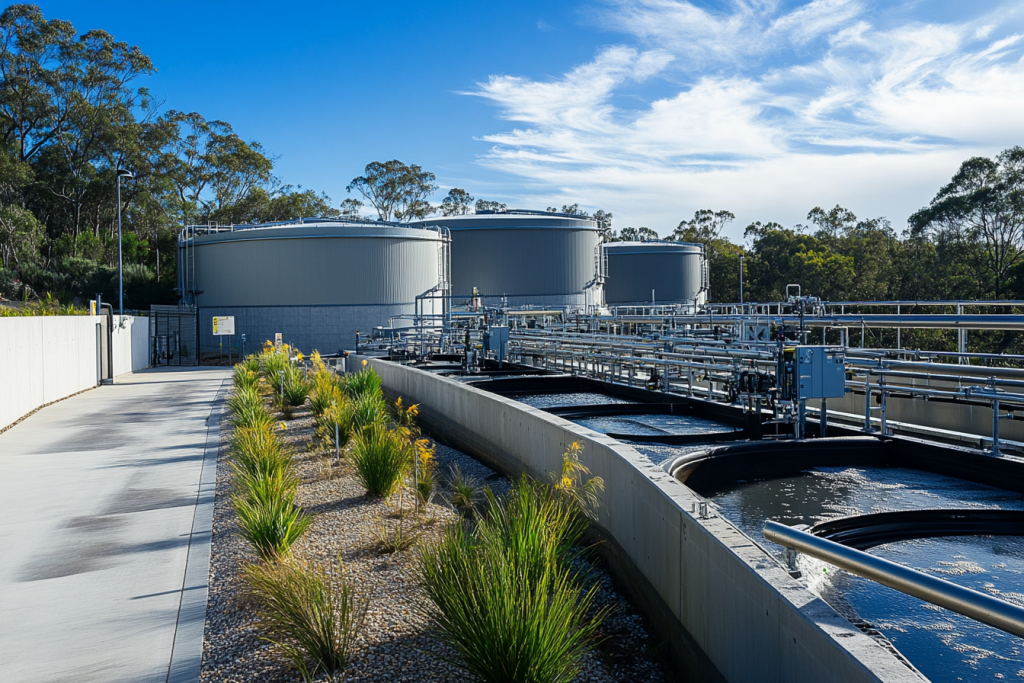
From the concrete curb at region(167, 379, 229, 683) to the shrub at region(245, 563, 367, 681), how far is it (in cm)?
44

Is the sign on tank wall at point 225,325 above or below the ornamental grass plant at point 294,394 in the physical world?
above

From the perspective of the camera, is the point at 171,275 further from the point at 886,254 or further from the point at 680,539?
the point at 680,539

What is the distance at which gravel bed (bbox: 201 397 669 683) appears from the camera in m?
4.59

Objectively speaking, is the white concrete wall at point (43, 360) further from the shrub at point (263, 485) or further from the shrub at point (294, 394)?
the shrub at point (263, 485)

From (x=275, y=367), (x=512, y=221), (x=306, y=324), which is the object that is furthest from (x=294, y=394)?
(x=512, y=221)

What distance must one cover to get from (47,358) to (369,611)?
1637 centimetres

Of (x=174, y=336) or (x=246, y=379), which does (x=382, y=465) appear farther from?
(x=174, y=336)

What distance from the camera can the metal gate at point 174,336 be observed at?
1422 inches

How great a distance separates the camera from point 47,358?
722 inches

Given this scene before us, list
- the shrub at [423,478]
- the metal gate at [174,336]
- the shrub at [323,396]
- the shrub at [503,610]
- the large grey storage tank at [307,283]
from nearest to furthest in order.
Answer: the shrub at [503,610] → the shrub at [423,478] → the shrub at [323,396] → the metal gate at [174,336] → the large grey storage tank at [307,283]

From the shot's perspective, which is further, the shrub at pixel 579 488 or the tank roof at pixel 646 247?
the tank roof at pixel 646 247

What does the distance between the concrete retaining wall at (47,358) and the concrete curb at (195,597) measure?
770 cm

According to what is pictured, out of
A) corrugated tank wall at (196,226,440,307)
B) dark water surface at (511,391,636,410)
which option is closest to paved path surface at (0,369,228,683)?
dark water surface at (511,391,636,410)

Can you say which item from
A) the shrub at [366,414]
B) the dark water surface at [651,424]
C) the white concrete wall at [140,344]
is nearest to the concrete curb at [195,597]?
the shrub at [366,414]
